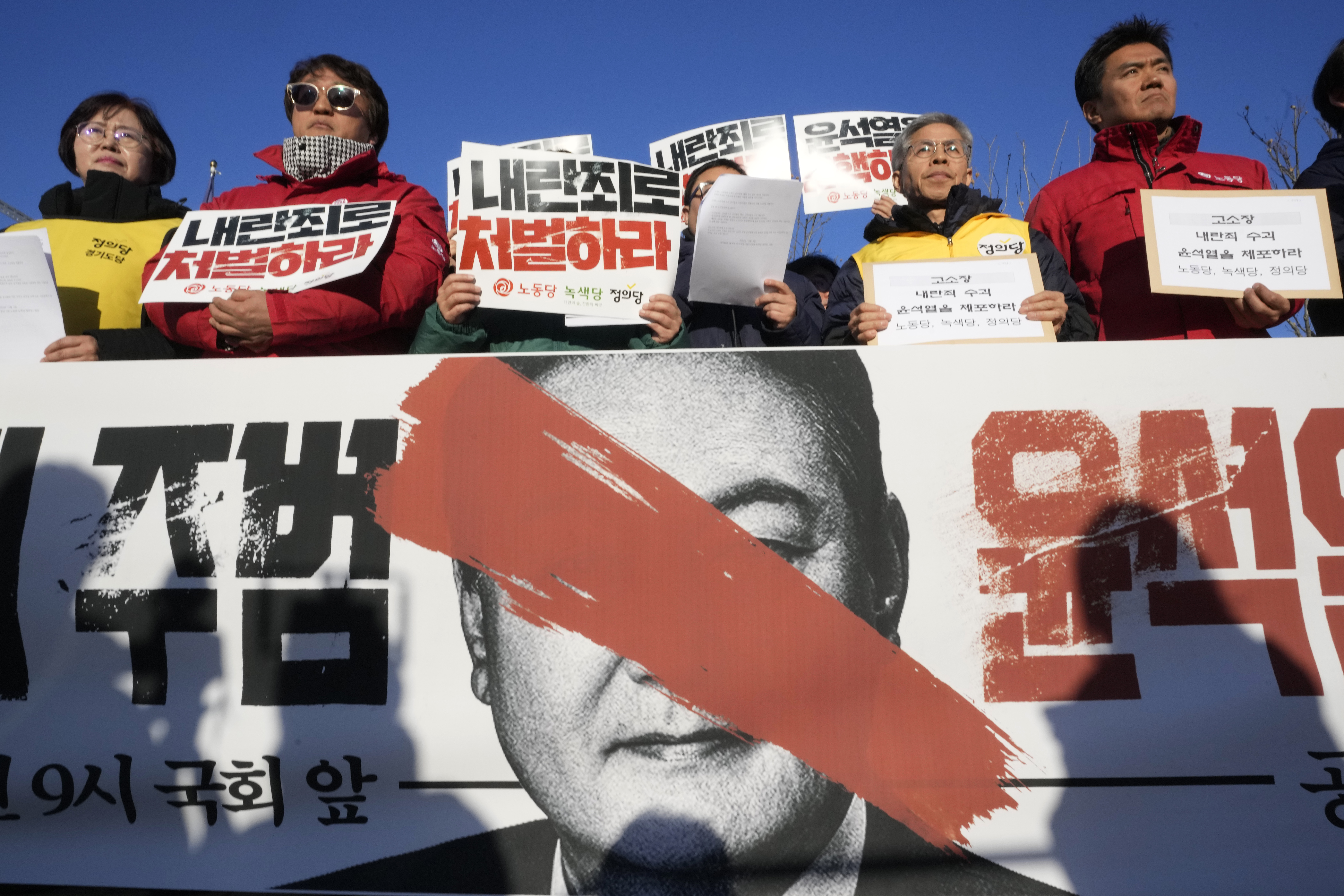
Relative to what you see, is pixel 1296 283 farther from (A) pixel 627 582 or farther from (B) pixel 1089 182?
(A) pixel 627 582

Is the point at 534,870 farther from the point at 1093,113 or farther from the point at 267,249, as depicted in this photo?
the point at 1093,113

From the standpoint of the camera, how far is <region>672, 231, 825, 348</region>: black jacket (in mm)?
2953

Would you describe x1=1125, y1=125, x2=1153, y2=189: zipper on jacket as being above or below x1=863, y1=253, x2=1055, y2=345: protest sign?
above

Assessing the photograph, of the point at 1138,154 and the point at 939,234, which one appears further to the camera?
the point at 1138,154

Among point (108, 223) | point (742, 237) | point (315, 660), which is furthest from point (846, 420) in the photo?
point (108, 223)

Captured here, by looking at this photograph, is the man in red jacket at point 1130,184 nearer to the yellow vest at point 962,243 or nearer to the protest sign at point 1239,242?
the protest sign at point 1239,242

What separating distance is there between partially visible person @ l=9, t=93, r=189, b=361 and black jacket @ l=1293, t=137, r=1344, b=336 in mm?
3524

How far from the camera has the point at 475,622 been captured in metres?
2.17

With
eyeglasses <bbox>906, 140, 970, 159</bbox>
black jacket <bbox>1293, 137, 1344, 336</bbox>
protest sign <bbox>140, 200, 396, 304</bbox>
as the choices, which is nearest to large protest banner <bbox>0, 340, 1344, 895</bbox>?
protest sign <bbox>140, 200, 396, 304</bbox>

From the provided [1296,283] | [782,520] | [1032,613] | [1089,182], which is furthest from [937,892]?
[1089,182]

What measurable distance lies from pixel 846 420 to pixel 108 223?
2434 millimetres

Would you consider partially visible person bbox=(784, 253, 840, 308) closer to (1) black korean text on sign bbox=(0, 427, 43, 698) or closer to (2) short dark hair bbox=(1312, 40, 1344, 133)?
(2) short dark hair bbox=(1312, 40, 1344, 133)

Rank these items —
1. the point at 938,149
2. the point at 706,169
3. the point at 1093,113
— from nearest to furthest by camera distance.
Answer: the point at 938,149 < the point at 1093,113 < the point at 706,169

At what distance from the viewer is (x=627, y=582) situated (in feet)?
7.06
